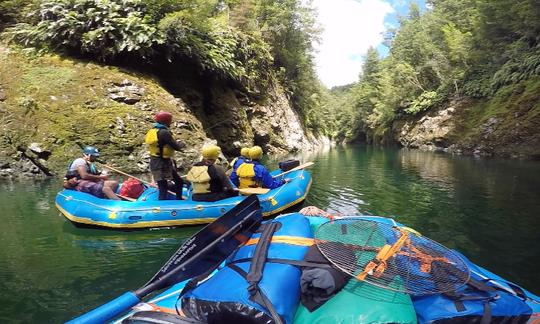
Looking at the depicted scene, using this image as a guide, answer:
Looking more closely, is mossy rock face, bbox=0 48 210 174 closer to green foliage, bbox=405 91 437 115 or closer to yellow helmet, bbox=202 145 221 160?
yellow helmet, bbox=202 145 221 160

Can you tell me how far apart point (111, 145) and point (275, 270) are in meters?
11.0

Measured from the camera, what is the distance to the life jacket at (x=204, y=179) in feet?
21.4

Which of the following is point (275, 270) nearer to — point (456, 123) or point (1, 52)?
point (1, 52)

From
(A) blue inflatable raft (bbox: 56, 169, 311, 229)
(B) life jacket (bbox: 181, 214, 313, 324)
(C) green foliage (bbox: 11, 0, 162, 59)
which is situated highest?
(C) green foliage (bbox: 11, 0, 162, 59)

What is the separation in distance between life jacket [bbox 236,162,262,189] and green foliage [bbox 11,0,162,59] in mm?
8614

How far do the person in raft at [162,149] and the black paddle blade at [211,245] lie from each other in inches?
129

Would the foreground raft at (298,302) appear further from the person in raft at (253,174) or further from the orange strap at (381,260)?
the person in raft at (253,174)

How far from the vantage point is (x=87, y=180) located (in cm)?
706

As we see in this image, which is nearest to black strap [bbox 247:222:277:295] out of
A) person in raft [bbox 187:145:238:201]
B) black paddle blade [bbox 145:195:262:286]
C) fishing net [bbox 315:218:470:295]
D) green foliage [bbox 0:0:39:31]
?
black paddle blade [bbox 145:195:262:286]

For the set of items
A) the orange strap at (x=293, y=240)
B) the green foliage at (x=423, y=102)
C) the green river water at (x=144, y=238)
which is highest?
the green foliage at (x=423, y=102)

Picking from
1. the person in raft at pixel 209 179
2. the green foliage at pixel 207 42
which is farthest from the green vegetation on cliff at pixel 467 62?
the person in raft at pixel 209 179

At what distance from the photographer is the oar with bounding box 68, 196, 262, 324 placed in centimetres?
332

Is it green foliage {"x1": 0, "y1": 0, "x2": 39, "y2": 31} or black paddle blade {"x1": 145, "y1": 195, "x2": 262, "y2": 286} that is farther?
green foliage {"x1": 0, "y1": 0, "x2": 39, "y2": 31}

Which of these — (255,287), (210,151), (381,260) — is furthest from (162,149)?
(381,260)
